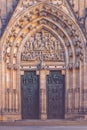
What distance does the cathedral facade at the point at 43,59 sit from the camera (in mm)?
29359

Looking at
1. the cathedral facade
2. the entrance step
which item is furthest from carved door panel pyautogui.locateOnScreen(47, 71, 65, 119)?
the entrance step

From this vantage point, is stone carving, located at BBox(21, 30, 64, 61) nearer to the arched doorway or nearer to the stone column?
the arched doorway

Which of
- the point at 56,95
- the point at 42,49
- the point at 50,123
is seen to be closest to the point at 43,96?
the point at 56,95

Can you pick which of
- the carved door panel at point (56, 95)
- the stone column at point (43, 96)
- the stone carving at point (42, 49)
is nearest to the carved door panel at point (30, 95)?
the stone column at point (43, 96)

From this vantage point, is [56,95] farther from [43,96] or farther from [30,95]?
[30,95]

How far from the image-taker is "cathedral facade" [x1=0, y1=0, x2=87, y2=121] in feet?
96.3

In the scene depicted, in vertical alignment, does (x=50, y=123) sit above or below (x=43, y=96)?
below

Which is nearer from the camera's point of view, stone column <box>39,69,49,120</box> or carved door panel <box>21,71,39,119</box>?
stone column <box>39,69,49,120</box>

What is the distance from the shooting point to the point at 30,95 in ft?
98.0

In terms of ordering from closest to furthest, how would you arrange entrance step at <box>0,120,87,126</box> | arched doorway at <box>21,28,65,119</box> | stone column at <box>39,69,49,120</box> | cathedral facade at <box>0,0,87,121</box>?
entrance step at <box>0,120,87,126</box> → cathedral facade at <box>0,0,87,121</box> → stone column at <box>39,69,49,120</box> → arched doorway at <box>21,28,65,119</box>

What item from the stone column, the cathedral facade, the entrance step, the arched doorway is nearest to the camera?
the entrance step

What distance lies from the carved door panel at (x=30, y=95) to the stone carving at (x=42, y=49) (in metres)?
0.70

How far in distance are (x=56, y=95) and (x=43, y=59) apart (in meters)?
1.53

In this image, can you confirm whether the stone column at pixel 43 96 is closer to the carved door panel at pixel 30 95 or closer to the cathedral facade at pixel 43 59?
the cathedral facade at pixel 43 59
